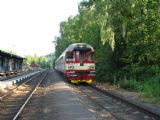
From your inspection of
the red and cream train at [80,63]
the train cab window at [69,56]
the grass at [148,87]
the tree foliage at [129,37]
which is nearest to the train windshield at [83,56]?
the red and cream train at [80,63]

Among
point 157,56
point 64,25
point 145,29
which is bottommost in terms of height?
point 157,56

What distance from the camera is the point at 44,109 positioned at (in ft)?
52.4

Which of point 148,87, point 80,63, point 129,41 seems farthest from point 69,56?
point 148,87

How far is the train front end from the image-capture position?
32.8m

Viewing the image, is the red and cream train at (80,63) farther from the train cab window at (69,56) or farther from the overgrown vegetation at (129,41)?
the overgrown vegetation at (129,41)

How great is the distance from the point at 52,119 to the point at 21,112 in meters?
2.67

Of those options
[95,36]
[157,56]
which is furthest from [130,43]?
[95,36]

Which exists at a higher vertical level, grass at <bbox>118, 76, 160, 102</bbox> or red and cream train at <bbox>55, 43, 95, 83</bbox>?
red and cream train at <bbox>55, 43, 95, 83</bbox>

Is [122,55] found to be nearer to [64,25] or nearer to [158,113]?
[158,113]

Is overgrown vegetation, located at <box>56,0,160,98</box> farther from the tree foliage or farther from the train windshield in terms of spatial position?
the train windshield

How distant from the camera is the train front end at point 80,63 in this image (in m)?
32.8

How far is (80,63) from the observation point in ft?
108

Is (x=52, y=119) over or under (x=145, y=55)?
under

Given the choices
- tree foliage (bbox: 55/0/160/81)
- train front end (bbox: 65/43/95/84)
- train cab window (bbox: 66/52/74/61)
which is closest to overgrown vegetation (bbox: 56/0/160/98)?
tree foliage (bbox: 55/0/160/81)
